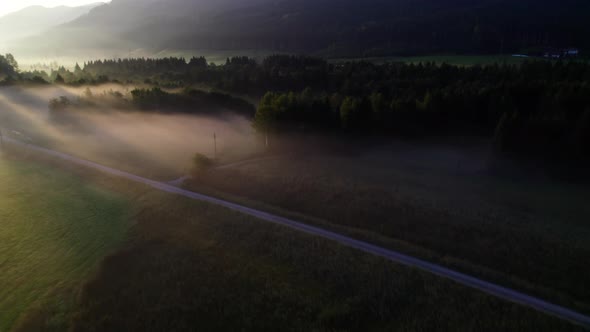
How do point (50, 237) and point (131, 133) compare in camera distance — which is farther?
point (131, 133)

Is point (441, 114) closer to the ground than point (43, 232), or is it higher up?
higher up

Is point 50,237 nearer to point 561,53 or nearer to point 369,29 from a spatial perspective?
point 561,53

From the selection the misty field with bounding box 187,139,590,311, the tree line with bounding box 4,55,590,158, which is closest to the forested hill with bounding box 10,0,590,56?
the tree line with bounding box 4,55,590,158

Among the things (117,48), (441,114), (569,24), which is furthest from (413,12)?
(441,114)

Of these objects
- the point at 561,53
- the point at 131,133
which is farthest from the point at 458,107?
the point at 561,53

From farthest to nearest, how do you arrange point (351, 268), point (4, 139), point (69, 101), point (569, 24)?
point (569, 24)
point (69, 101)
point (4, 139)
point (351, 268)

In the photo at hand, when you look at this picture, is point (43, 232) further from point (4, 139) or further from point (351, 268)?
point (4, 139)

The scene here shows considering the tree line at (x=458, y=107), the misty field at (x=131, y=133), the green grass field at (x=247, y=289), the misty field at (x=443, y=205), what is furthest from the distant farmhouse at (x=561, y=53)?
the green grass field at (x=247, y=289)

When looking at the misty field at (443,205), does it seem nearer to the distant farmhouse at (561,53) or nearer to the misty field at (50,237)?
the misty field at (50,237)
